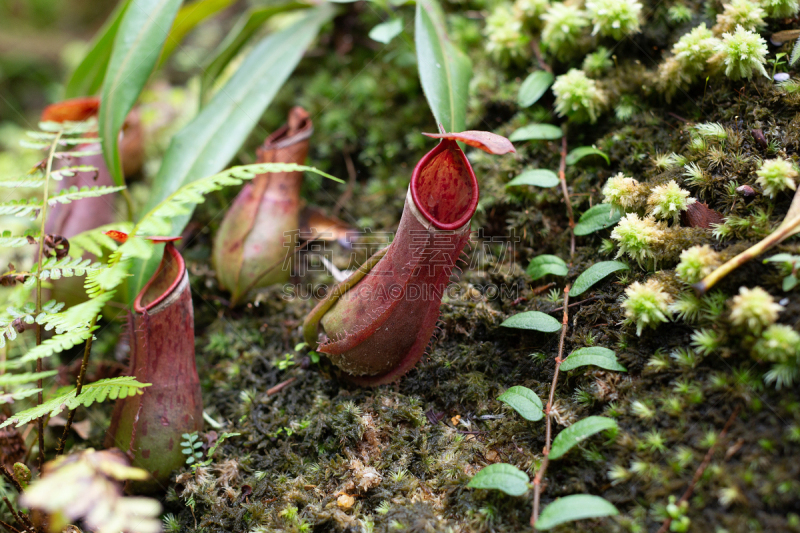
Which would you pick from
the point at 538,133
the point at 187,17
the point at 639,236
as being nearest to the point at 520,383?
the point at 639,236

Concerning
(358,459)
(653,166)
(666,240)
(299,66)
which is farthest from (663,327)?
(299,66)

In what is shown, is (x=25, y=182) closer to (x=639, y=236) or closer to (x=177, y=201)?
(x=177, y=201)

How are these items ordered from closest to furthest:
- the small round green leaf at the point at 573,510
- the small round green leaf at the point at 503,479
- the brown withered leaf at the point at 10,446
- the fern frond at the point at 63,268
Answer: the small round green leaf at the point at 573,510
the small round green leaf at the point at 503,479
the fern frond at the point at 63,268
the brown withered leaf at the point at 10,446

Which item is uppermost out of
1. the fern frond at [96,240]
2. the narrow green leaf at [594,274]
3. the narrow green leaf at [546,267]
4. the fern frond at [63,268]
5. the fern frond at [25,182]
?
the fern frond at [25,182]

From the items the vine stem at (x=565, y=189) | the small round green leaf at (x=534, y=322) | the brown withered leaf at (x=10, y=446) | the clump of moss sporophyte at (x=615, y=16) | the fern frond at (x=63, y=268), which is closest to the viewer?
the fern frond at (x=63, y=268)

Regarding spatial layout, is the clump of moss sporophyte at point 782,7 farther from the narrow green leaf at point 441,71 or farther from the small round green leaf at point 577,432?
the small round green leaf at point 577,432

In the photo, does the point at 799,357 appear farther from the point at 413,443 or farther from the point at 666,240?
the point at 413,443

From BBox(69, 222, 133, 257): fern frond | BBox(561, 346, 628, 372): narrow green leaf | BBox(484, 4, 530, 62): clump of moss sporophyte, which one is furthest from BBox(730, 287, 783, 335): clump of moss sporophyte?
BBox(69, 222, 133, 257): fern frond

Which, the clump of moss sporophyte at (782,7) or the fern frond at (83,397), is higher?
the clump of moss sporophyte at (782,7)

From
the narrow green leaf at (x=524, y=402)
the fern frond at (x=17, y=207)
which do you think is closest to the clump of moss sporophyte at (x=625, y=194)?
the narrow green leaf at (x=524, y=402)
